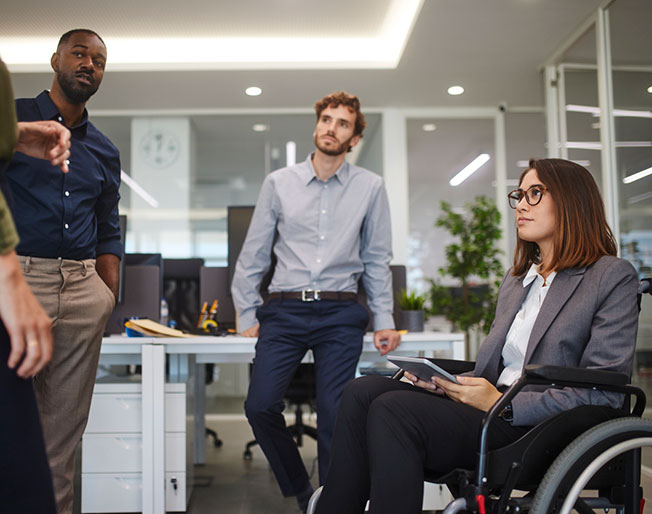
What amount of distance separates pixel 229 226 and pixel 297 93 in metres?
3.05

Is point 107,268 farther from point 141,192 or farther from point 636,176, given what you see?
point 141,192

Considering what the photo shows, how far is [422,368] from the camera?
1638mm

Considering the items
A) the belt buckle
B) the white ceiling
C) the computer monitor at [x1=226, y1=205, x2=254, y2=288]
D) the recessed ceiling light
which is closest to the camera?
the belt buckle

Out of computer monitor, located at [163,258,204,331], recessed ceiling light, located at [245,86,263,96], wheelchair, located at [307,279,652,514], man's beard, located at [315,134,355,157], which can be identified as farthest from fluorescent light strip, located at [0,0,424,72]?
wheelchair, located at [307,279,652,514]

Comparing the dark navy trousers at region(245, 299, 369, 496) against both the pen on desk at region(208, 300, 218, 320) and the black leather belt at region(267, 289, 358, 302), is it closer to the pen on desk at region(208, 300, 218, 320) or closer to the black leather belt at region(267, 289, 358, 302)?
the black leather belt at region(267, 289, 358, 302)

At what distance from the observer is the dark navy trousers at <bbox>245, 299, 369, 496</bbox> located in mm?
2293

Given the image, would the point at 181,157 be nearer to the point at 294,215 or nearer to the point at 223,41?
the point at 223,41

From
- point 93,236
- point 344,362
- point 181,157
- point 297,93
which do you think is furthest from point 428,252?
point 93,236

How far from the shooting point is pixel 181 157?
6.23 meters

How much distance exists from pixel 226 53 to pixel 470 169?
264 cm

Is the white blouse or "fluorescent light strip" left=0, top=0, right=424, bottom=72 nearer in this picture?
the white blouse

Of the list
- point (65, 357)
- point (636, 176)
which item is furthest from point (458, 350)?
point (636, 176)

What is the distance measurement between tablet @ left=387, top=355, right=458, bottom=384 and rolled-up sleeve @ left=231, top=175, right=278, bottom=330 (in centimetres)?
100

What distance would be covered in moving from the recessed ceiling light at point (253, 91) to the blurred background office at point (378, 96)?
4 cm
